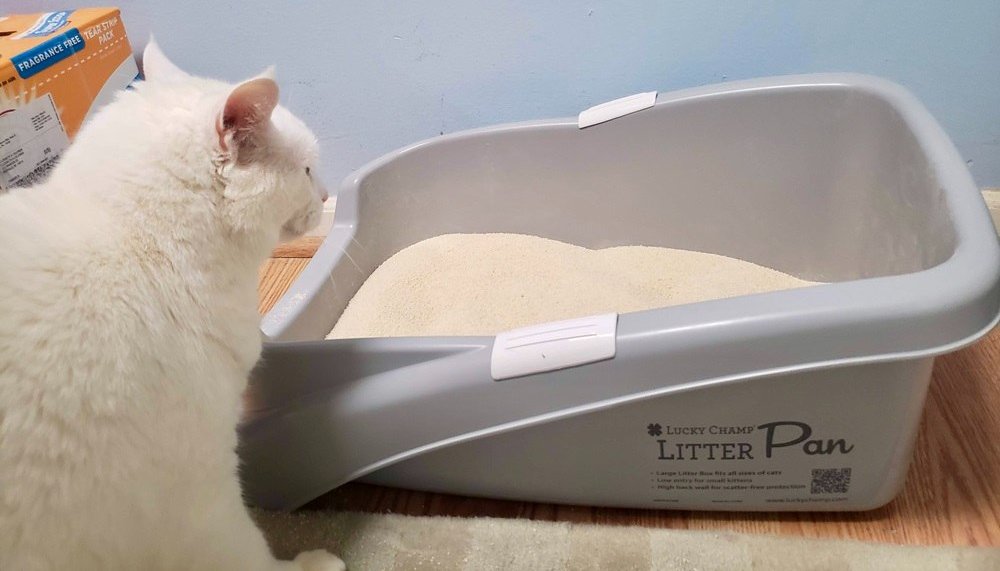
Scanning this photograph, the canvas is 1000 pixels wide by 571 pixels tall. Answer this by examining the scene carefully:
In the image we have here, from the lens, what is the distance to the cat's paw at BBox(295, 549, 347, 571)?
0.86m

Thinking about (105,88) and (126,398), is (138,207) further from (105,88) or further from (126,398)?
(105,88)

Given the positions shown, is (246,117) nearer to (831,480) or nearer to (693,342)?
(693,342)

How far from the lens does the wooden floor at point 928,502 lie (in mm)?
861

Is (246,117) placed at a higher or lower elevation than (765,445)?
higher

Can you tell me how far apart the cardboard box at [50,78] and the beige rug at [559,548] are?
0.74 meters

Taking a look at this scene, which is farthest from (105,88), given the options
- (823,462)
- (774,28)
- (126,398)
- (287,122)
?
(823,462)

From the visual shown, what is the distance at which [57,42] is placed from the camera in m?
1.25

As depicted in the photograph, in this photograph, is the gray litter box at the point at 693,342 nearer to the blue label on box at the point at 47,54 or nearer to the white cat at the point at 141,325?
the white cat at the point at 141,325

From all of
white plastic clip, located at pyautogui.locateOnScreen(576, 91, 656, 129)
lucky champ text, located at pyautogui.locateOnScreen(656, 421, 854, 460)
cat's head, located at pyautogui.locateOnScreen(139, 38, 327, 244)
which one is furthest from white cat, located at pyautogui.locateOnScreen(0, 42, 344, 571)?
white plastic clip, located at pyautogui.locateOnScreen(576, 91, 656, 129)

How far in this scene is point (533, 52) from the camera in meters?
1.29

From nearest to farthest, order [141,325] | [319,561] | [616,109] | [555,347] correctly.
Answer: [141,325]
[555,347]
[319,561]
[616,109]

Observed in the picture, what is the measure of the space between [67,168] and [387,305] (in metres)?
0.55

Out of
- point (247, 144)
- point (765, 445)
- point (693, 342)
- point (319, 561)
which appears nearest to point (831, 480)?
point (765, 445)

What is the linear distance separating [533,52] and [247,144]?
0.72 meters
